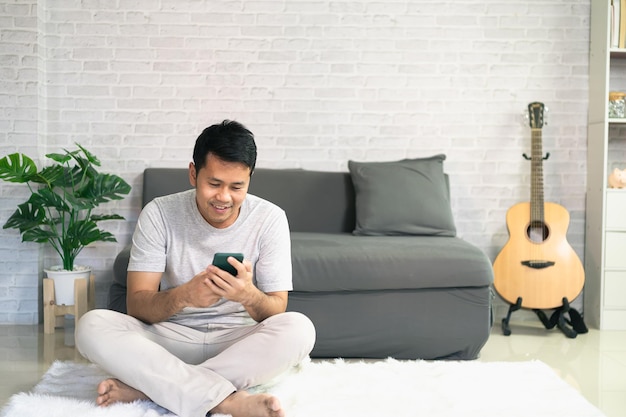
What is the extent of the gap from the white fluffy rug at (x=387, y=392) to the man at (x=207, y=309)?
138 mm

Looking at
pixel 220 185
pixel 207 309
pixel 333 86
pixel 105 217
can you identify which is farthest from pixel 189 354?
pixel 333 86

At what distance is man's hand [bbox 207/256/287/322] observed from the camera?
213 cm

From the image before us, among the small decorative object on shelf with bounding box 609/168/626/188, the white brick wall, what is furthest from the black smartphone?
the small decorative object on shelf with bounding box 609/168/626/188

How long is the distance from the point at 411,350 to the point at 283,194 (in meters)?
1.16

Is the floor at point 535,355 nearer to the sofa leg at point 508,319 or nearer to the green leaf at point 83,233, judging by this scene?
the sofa leg at point 508,319

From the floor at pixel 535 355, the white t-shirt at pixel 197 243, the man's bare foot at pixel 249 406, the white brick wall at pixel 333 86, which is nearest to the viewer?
the man's bare foot at pixel 249 406

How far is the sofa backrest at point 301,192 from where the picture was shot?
3967 millimetres

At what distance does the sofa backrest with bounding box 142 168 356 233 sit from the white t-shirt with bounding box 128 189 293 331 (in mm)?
1499

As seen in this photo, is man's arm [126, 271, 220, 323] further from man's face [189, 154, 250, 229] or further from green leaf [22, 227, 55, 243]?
green leaf [22, 227, 55, 243]

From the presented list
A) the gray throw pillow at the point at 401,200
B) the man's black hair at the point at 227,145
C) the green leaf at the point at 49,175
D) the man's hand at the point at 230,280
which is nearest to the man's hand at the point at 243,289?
the man's hand at the point at 230,280

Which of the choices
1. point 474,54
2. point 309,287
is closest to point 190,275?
point 309,287

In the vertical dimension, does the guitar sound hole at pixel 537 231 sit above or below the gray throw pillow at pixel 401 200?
below

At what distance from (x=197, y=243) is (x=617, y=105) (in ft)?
8.58

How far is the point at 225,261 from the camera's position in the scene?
2.13 meters
